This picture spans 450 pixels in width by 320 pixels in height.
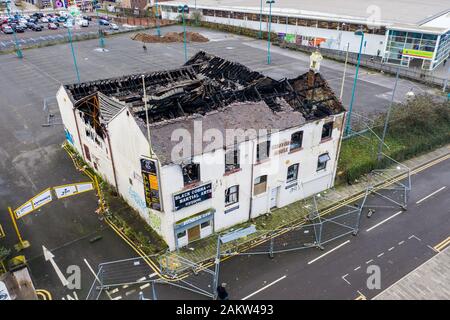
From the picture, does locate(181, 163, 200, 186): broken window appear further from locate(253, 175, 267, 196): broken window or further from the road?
the road

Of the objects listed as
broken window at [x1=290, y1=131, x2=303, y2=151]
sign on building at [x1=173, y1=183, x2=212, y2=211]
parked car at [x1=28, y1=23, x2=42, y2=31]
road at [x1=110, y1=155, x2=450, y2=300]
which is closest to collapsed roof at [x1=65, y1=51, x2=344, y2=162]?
broken window at [x1=290, y1=131, x2=303, y2=151]

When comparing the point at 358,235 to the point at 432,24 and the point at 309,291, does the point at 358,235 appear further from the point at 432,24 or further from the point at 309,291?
the point at 432,24

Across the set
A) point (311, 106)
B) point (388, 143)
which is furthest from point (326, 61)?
point (311, 106)

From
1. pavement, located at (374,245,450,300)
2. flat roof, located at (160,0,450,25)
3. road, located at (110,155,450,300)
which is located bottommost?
pavement, located at (374,245,450,300)

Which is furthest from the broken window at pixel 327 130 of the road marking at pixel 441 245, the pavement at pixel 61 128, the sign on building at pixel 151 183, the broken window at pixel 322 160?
the sign on building at pixel 151 183

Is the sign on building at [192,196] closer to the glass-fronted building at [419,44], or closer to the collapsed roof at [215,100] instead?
the collapsed roof at [215,100]
